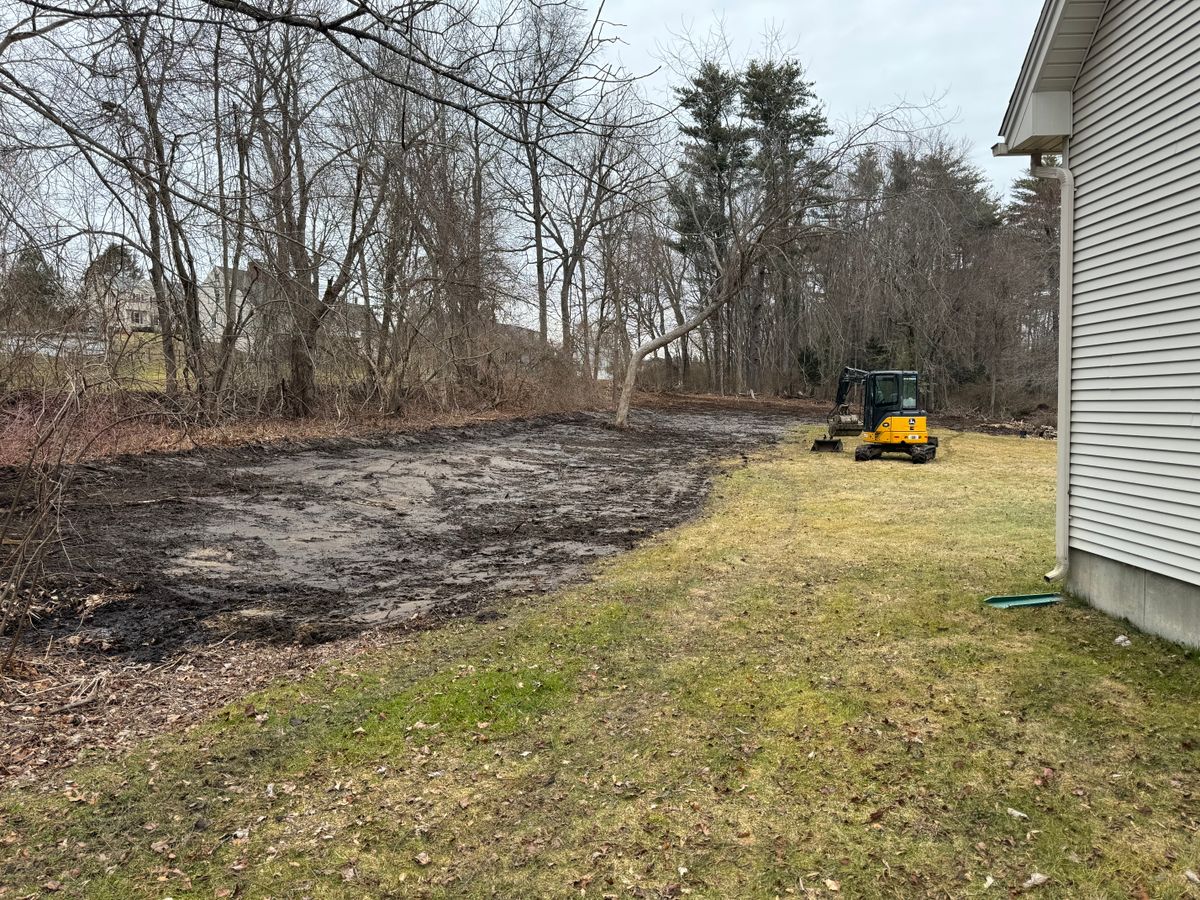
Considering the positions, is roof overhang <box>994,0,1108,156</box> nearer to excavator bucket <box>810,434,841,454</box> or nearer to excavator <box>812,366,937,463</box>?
excavator <box>812,366,937,463</box>

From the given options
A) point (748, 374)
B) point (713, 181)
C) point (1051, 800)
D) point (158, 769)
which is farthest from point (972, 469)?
point (748, 374)

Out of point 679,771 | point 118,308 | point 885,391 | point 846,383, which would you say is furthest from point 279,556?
point 846,383

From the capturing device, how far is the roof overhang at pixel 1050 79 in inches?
205

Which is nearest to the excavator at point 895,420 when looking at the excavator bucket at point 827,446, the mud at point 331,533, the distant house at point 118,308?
the excavator bucket at point 827,446

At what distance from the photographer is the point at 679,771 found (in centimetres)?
343

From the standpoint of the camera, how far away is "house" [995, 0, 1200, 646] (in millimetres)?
4398

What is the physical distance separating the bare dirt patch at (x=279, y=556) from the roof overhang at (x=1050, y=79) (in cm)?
528

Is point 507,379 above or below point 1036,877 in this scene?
above

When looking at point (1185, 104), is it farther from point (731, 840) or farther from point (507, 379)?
point (507, 379)

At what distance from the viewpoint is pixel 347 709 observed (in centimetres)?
405

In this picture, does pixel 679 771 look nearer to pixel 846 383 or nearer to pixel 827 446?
pixel 827 446

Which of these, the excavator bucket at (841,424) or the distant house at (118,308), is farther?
the excavator bucket at (841,424)

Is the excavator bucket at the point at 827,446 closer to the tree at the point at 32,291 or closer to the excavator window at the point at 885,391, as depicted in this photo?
the excavator window at the point at 885,391

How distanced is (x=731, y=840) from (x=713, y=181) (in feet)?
65.2
